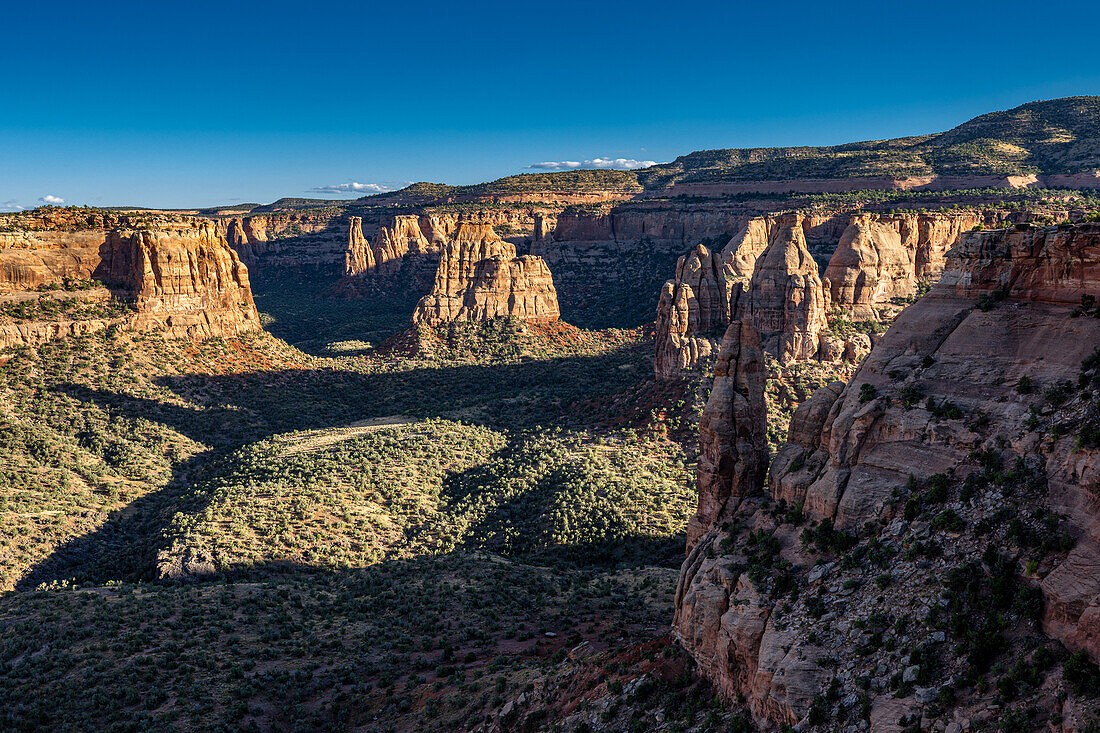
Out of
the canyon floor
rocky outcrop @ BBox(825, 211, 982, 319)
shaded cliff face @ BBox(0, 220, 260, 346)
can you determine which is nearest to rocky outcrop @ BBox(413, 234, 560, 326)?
the canyon floor

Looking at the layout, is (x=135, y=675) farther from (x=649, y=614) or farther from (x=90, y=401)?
(x=90, y=401)

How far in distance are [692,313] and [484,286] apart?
57746 millimetres

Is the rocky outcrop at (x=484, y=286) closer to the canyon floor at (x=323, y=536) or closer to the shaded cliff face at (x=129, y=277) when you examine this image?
the canyon floor at (x=323, y=536)

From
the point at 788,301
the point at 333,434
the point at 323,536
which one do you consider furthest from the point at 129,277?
the point at 788,301

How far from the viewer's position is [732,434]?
110 feet

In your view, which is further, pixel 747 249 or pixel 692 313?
pixel 747 249

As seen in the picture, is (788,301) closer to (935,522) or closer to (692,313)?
(692,313)

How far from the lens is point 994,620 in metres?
18.8

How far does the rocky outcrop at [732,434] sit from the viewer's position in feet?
108

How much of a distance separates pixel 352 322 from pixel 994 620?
523 ft

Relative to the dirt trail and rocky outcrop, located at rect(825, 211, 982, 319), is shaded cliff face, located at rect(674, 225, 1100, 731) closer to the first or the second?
rocky outcrop, located at rect(825, 211, 982, 319)

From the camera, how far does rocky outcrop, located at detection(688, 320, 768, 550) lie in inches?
1293

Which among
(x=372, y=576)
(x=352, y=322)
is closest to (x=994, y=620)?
(x=372, y=576)

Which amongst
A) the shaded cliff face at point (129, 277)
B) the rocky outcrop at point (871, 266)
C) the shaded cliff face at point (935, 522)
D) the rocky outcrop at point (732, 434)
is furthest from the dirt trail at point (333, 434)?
the shaded cliff face at point (935, 522)
